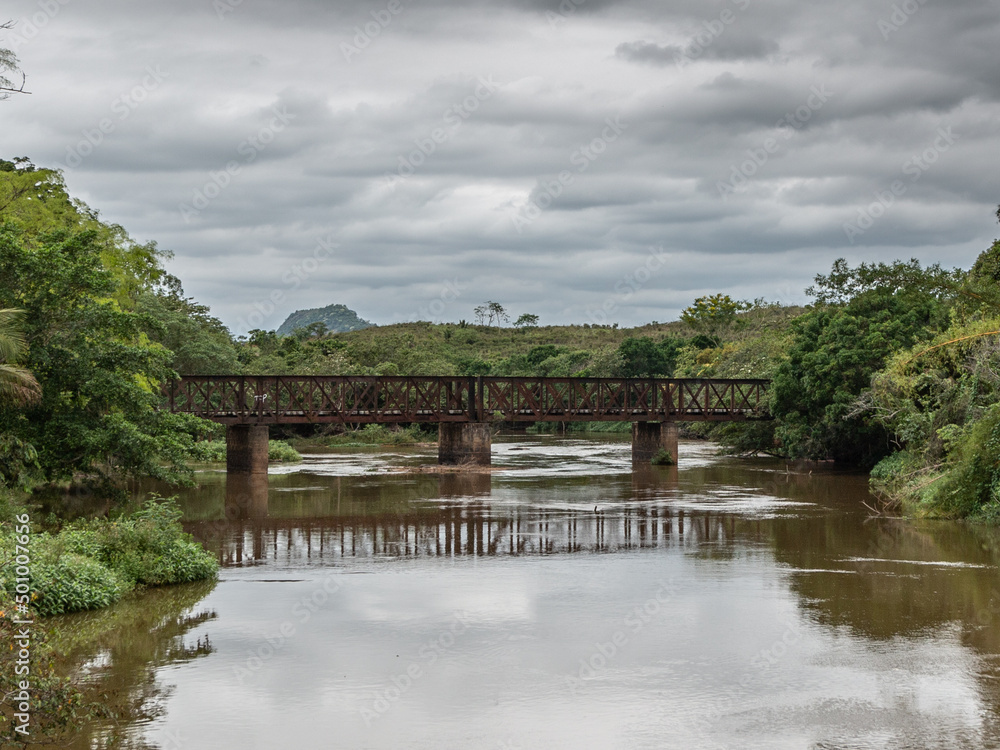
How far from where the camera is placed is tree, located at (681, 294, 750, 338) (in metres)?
118

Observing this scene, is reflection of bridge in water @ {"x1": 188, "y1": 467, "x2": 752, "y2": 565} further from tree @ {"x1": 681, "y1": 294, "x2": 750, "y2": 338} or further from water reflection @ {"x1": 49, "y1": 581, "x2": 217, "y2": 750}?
tree @ {"x1": 681, "y1": 294, "x2": 750, "y2": 338}

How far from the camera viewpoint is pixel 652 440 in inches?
2231

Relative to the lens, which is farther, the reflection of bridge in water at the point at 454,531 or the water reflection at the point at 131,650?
the reflection of bridge in water at the point at 454,531

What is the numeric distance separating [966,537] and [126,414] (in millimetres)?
21729

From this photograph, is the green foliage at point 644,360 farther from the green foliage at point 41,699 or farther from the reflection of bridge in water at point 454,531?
the green foliage at point 41,699

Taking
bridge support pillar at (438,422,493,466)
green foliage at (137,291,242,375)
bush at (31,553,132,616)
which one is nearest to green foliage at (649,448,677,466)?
bridge support pillar at (438,422,493,466)

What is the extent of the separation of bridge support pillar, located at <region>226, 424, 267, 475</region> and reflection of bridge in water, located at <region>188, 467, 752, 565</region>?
12145mm

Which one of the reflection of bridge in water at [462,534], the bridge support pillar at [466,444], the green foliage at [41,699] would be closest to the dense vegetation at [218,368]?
the reflection of bridge in water at [462,534]

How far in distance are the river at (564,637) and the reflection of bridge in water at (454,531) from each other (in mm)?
171

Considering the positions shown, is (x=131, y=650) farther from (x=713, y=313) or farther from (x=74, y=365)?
(x=713, y=313)

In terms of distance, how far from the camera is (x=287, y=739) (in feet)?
39.0

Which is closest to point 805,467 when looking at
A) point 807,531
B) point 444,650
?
point 807,531

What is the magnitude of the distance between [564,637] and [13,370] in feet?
43.4

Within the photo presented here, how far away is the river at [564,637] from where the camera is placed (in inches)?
483
